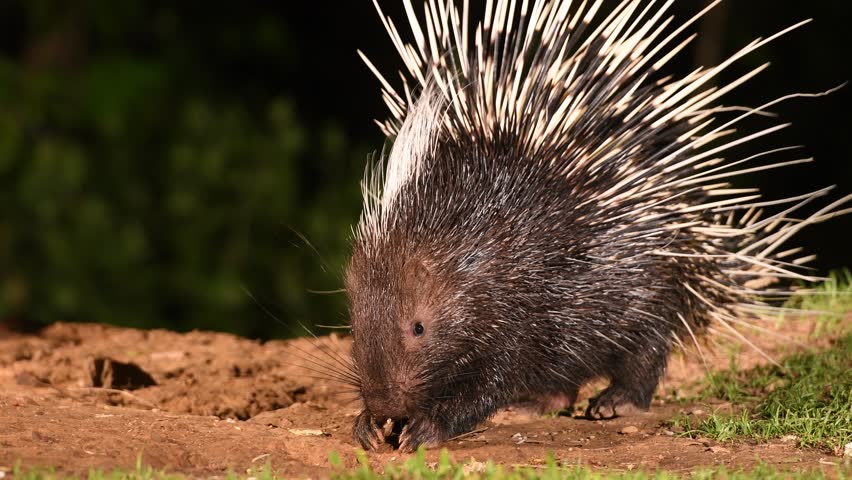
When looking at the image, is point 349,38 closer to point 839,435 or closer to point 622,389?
point 622,389

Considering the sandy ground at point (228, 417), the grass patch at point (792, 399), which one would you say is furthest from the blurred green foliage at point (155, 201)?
the grass patch at point (792, 399)

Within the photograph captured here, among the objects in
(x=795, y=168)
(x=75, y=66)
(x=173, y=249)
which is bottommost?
(x=173, y=249)

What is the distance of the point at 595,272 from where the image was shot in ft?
14.1

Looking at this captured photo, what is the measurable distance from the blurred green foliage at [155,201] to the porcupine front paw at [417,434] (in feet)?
19.2

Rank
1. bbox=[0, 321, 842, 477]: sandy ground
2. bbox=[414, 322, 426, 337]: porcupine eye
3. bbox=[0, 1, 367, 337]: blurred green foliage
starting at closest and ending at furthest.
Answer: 1. bbox=[0, 321, 842, 477]: sandy ground
2. bbox=[414, 322, 426, 337]: porcupine eye
3. bbox=[0, 1, 367, 337]: blurred green foliage

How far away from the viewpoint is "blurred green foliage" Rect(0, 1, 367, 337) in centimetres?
1019

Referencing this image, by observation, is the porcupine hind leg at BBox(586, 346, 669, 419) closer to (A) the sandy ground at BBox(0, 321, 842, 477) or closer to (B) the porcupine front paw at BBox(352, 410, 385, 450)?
(A) the sandy ground at BBox(0, 321, 842, 477)

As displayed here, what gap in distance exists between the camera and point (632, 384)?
4.68 m

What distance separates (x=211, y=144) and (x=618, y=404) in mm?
6616

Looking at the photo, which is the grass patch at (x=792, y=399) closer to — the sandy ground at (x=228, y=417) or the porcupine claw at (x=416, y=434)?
the sandy ground at (x=228, y=417)

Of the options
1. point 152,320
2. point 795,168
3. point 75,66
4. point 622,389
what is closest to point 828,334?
point 622,389

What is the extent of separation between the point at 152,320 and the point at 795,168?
656 cm

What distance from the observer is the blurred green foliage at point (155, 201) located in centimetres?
1019

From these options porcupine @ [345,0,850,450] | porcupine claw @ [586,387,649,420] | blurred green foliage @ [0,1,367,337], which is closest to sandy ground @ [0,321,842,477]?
porcupine claw @ [586,387,649,420]
